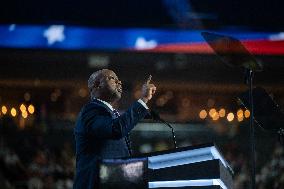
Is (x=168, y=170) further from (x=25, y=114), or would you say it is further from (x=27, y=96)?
(x=27, y=96)

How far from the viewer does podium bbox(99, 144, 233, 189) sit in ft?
6.84

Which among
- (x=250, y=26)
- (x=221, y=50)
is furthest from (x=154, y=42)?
(x=221, y=50)

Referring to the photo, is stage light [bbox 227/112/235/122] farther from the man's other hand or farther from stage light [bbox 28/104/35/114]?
the man's other hand

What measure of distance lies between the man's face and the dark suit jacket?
0.30 ft

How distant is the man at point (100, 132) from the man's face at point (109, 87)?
0.16 ft

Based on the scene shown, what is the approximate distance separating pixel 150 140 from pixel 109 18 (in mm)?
2230

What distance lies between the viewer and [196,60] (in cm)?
950

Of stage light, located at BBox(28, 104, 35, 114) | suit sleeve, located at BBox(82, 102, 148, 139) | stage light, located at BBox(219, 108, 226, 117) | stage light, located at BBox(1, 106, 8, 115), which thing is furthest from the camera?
stage light, located at BBox(219, 108, 226, 117)

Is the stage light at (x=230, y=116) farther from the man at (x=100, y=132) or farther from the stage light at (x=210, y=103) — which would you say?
the man at (x=100, y=132)

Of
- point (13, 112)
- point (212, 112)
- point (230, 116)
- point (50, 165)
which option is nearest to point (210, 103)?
point (212, 112)

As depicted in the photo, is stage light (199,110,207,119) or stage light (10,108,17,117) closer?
stage light (10,108,17,117)

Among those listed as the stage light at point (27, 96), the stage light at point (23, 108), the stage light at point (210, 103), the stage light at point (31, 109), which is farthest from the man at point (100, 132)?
the stage light at point (210, 103)

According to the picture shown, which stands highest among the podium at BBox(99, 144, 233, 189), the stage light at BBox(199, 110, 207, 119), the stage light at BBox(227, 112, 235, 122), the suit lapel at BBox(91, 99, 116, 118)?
the stage light at BBox(199, 110, 207, 119)

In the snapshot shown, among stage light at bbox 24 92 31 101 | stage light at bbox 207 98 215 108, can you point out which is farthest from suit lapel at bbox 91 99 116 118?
stage light at bbox 207 98 215 108
